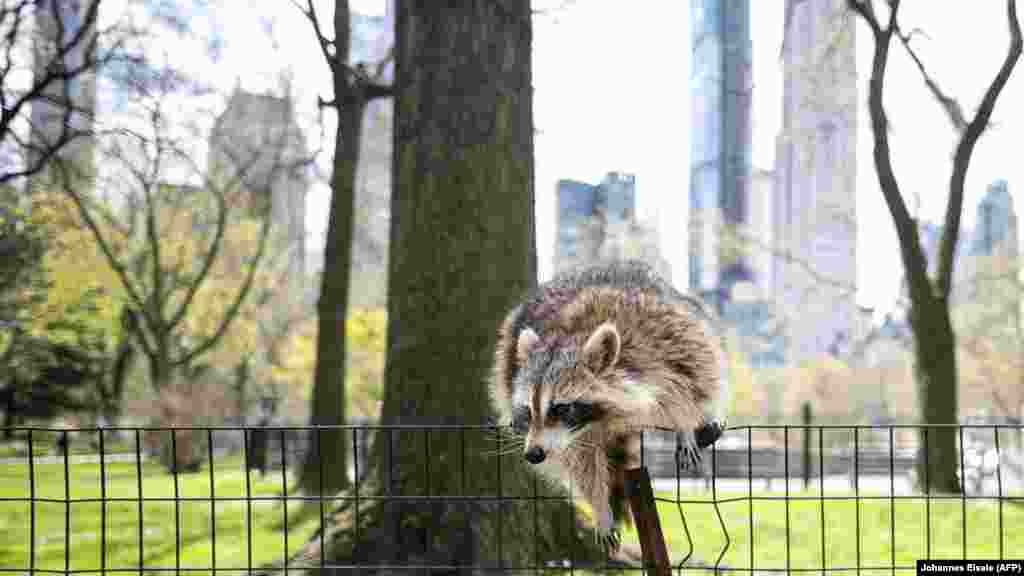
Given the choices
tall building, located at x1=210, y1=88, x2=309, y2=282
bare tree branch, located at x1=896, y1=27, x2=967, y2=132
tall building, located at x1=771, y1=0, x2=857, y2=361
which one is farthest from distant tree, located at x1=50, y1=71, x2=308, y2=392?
bare tree branch, located at x1=896, y1=27, x2=967, y2=132

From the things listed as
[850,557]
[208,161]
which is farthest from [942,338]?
[208,161]

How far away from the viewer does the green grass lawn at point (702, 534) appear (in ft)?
20.4

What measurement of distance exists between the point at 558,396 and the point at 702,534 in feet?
17.8

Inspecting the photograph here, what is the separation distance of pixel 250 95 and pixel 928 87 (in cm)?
1421

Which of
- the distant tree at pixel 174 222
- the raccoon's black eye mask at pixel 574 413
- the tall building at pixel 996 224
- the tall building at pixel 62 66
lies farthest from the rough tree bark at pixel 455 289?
the tall building at pixel 996 224

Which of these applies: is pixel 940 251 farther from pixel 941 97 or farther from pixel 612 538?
pixel 612 538

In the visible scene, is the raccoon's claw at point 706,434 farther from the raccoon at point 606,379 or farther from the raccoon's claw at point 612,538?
the raccoon's claw at point 612,538

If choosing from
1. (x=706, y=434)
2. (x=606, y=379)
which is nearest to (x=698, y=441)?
(x=706, y=434)

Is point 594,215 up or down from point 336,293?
up

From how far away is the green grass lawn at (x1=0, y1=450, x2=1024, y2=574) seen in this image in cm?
621

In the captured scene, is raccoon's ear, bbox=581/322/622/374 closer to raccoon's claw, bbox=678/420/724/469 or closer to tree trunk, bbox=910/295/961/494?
raccoon's claw, bbox=678/420/724/469

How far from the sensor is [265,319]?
1115 inches

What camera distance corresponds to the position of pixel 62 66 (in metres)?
10.3

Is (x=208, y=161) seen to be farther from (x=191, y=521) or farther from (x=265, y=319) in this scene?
(x=191, y=521)
